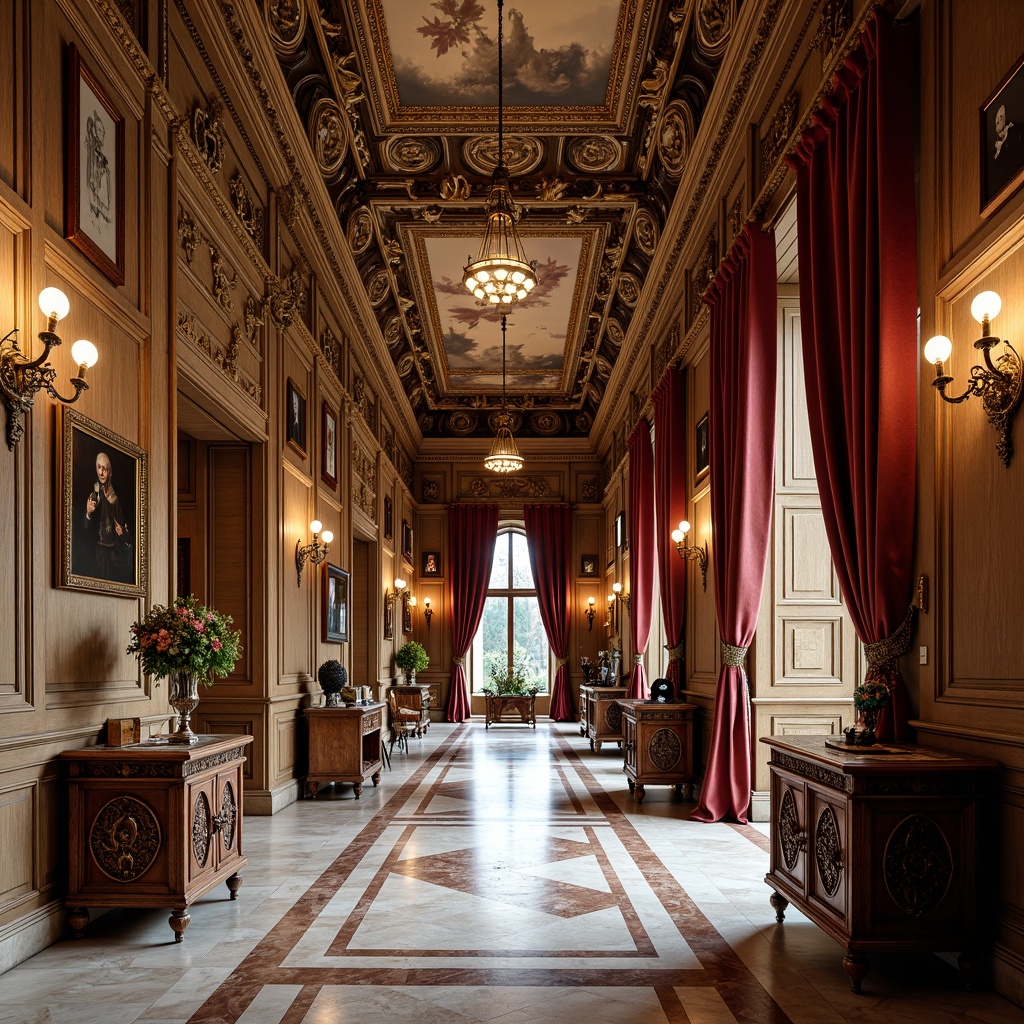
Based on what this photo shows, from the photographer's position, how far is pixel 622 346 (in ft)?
48.2

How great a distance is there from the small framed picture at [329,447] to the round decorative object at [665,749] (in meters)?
4.66

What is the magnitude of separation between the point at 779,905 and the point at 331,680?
5.83 m

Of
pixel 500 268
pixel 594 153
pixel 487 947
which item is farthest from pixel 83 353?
pixel 594 153

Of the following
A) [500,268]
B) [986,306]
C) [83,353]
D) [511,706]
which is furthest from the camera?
[511,706]

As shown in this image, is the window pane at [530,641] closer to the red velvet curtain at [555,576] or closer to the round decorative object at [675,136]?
the red velvet curtain at [555,576]

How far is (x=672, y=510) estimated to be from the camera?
10516mm

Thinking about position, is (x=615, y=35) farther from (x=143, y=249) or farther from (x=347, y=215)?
(x=143, y=249)

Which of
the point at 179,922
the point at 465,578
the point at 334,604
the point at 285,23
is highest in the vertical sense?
the point at 285,23

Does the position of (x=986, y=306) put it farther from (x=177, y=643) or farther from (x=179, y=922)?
(x=179, y=922)

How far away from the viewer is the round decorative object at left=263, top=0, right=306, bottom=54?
725cm

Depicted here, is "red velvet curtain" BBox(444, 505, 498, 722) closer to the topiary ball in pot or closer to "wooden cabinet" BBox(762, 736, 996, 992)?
the topiary ball in pot

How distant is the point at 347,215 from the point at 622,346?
529 cm

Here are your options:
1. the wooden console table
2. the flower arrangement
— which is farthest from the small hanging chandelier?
the flower arrangement

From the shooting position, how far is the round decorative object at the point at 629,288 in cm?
1291
